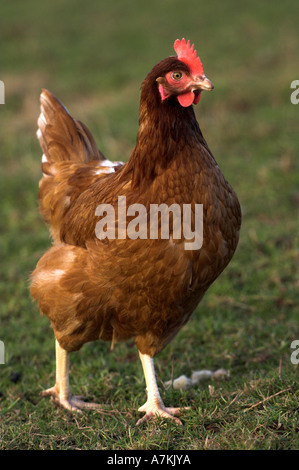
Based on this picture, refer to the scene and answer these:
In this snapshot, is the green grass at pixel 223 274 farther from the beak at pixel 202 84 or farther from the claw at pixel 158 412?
the beak at pixel 202 84

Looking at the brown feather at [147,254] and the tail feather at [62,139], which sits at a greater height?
the tail feather at [62,139]

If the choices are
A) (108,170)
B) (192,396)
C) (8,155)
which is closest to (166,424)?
(192,396)

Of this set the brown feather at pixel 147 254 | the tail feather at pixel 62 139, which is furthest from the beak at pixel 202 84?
the tail feather at pixel 62 139

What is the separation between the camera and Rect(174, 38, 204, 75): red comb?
292cm

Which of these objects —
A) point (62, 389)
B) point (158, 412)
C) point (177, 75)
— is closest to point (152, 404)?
point (158, 412)

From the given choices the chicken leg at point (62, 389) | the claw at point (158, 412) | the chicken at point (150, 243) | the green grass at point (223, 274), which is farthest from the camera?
the chicken leg at point (62, 389)

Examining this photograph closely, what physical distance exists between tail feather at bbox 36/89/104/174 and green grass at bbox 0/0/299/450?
1.42 metres

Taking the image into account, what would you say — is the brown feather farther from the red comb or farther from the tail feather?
the tail feather

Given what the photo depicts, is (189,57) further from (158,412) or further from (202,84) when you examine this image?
(158,412)

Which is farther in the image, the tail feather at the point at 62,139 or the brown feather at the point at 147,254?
Result: the tail feather at the point at 62,139

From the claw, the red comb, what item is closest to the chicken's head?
the red comb

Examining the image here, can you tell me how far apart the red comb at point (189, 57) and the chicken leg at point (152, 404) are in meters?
1.67

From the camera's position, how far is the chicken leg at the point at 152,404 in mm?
3324

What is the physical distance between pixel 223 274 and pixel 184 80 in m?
2.69
